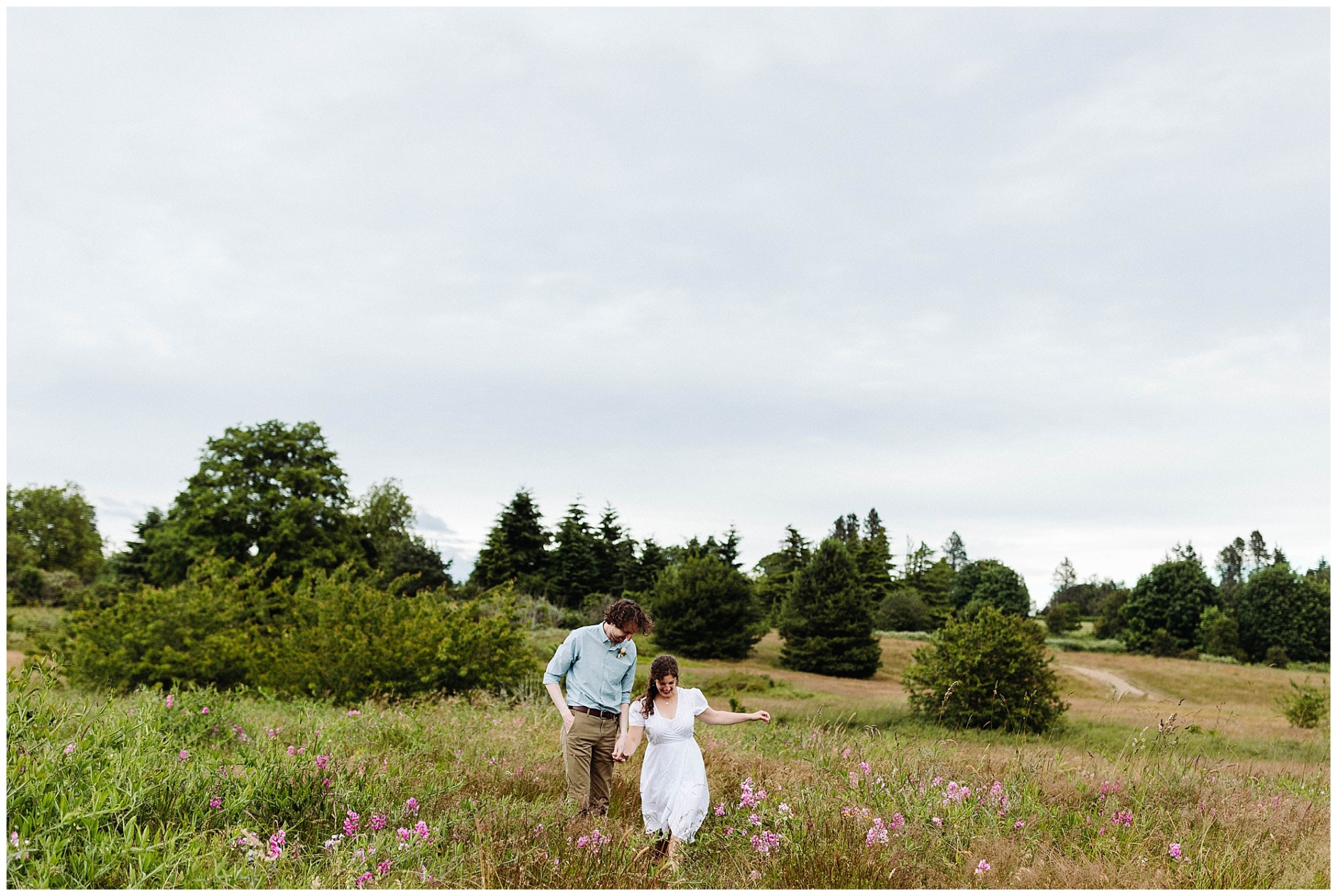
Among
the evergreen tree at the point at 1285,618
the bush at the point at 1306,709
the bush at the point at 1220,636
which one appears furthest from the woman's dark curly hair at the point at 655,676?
the evergreen tree at the point at 1285,618

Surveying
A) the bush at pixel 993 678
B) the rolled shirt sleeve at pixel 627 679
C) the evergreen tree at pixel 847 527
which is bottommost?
the bush at pixel 993 678

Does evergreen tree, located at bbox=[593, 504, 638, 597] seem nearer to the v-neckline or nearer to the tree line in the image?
the tree line

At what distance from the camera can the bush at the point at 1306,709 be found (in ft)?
57.3

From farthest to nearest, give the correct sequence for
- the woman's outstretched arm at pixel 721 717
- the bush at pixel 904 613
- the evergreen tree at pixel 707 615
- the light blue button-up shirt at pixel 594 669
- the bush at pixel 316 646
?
the bush at pixel 904 613, the evergreen tree at pixel 707 615, the bush at pixel 316 646, the light blue button-up shirt at pixel 594 669, the woman's outstretched arm at pixel 721 717

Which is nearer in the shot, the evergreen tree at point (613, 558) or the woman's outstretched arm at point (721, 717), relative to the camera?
the woman's outstretched arm at point (721, 717)

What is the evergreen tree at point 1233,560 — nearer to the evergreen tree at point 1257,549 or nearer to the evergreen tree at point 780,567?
the evergreen tree at point 1257,549

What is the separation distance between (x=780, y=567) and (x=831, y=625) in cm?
2442

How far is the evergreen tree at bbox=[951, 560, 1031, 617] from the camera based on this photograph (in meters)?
56.2

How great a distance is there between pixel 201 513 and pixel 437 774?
2924cm

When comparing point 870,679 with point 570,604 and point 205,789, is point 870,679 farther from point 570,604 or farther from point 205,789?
point 205,789

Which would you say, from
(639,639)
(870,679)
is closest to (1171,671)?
(870,679)

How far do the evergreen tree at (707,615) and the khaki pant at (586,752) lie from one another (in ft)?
83.5

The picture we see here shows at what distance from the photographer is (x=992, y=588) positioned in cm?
5653

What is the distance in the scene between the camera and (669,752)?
5.11 m
